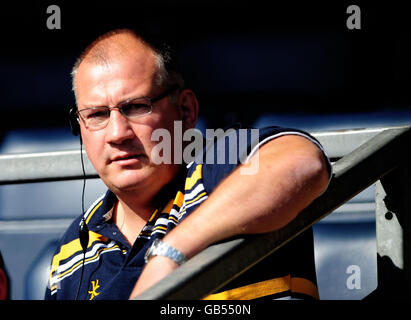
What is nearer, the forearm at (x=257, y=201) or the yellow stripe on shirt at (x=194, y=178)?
the forearm at (x=257, y=201)

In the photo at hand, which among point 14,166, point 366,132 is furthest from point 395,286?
point 14,166

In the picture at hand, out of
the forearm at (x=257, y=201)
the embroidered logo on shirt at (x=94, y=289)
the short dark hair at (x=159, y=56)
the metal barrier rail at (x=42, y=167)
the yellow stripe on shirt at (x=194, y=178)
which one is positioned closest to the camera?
the forearm at (x=257, y=201)

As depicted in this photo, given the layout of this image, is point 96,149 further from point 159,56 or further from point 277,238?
point 277,238

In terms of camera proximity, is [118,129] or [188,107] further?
[188,107]

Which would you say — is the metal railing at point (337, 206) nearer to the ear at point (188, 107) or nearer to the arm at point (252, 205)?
the arm at point (252, 205)

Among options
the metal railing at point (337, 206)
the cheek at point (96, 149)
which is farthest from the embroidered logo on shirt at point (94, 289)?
the metal railing at point (337, 206)

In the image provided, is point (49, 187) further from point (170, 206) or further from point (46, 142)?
point (170, 206)

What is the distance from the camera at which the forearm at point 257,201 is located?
1.05 m

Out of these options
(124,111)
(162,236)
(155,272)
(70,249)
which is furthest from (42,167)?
(155,272)

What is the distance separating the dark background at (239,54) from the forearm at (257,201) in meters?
1.09

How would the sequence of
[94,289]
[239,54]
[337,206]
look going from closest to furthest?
[337,206] → [94,289] → [239,54]

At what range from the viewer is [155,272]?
1.07 meters

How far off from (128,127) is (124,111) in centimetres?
4

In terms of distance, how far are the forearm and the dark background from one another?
1090 millimetres
